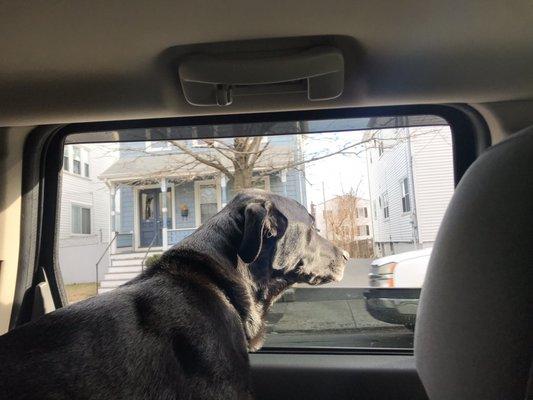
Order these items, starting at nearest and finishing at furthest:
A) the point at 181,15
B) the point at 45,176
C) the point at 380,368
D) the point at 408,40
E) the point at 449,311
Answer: the point at 449,311
the point at 181,15
the point at 408,40
the point at 380,368
the point at 45,176

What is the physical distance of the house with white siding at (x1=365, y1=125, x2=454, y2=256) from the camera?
2.56 metres

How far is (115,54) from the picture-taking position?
69.8 inches

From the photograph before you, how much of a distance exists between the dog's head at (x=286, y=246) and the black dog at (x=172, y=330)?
1 cm

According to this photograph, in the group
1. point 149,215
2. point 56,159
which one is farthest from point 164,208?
point 56,159

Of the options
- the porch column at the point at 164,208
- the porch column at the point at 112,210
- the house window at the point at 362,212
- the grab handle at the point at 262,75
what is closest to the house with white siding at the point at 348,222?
the house window at the point at 362,212

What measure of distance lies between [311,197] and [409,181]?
0.65 m

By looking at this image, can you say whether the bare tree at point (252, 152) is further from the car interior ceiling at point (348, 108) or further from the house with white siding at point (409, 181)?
the car interior ceiling at point (348, 108)

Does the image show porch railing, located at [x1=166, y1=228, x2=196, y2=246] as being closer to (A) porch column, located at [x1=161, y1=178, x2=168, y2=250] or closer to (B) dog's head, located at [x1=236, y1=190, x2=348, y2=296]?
(A) porch column, located at [x1=161, y1=178, x2=168, y2=250]

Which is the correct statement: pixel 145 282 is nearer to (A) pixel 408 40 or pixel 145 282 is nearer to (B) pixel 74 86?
(B) pixel 74 86

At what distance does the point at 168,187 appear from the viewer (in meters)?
3.14

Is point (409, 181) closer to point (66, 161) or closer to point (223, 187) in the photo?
point (223, 187)

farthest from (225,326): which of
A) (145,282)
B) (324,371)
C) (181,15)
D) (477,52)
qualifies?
(477,52)

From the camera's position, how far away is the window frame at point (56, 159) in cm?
243

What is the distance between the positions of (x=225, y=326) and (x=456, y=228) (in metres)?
1.02
